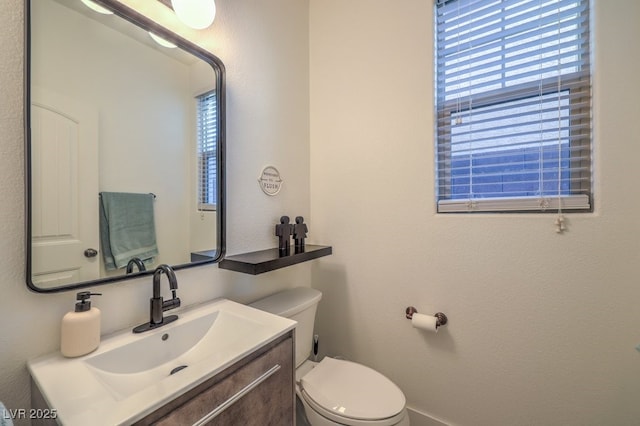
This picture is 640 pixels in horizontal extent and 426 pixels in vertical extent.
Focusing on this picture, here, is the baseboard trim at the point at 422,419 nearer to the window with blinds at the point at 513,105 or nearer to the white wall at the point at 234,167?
the white wall at the point at 234,167

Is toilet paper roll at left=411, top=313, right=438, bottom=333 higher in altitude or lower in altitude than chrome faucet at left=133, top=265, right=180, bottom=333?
lower

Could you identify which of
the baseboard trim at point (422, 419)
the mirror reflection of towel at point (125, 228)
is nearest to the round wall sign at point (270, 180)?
the mirror reflection of towel at point (125, 228)

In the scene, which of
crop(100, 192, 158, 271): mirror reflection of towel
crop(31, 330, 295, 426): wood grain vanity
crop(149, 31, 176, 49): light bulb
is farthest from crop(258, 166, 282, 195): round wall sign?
crop(31, 330, 295, 426): wood grain vanity

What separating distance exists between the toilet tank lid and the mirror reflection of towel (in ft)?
1.83

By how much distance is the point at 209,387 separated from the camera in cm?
66

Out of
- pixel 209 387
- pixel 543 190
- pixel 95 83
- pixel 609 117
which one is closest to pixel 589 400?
pixel 543 190

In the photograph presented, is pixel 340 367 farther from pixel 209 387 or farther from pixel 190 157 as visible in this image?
pixel 190 157

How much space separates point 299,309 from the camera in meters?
1.29

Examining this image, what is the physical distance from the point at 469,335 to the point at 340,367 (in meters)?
0.65

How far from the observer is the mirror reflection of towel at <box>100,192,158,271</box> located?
2.88 feet

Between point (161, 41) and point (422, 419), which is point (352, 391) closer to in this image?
point (422, 419)

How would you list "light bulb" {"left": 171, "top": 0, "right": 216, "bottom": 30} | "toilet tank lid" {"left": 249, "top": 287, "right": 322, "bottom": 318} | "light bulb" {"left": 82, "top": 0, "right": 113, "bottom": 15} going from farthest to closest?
"toilet tank lid" {"left": 249, "top": 287, "right": 322, "bottom": 318}, "light bulb" {"left": 171, "top": 0, "right": 216, "bottom": 30}, "light bulb" {"left": 82, "top": 0, "right": 113, "bottom": 15}

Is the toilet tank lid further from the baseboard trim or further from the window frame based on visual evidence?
the baseboard trim

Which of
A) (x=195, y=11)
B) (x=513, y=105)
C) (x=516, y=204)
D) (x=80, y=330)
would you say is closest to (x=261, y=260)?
(x=80, y=330)
